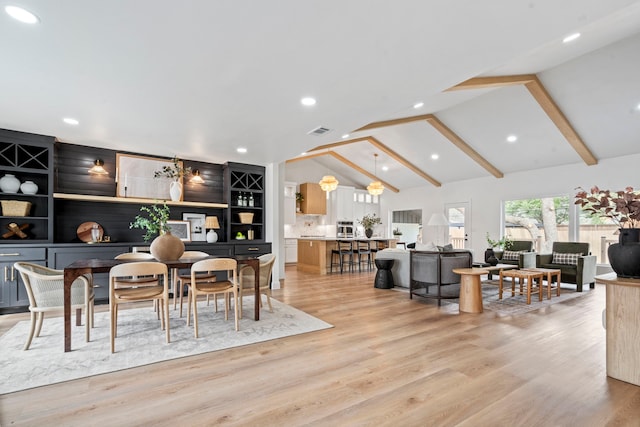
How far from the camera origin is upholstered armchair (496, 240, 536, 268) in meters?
6.35

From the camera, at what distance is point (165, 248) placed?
11.7ft

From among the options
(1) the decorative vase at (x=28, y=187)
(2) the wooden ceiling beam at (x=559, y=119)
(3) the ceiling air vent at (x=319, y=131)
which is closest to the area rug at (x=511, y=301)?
(2) the wooden ceiling beam at (x=559, y=119)

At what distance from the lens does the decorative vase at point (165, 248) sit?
3.55m

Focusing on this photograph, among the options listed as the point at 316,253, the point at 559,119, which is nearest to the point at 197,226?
the point at 316,253

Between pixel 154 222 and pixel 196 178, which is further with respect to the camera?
pixel 196 178

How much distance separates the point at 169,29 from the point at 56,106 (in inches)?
92.1

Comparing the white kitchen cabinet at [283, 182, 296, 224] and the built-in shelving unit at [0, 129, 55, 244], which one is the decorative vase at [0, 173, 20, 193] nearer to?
the built-in shelving unit at [0, 129, 55, 244]

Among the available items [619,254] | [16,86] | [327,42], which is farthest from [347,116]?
[16,86]

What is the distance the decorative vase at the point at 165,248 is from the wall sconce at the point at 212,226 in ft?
6.93

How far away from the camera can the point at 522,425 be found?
1784 mm

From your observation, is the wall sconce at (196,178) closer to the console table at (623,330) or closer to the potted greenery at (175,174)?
the potted greenery at (175,174)

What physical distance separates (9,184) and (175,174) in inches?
86.4

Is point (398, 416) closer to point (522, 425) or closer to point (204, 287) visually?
point (522, 425)

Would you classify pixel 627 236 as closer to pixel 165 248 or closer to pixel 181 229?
pixel 165 248
